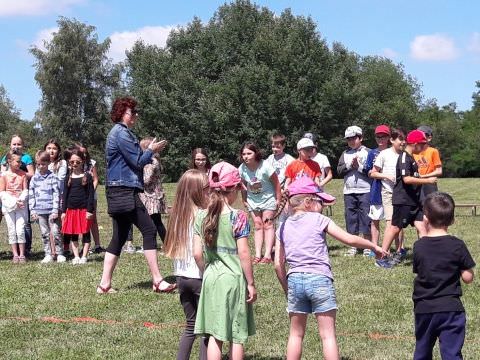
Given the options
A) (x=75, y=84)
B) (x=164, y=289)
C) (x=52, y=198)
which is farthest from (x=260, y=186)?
(x=75, y=84)

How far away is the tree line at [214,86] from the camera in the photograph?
148 feet

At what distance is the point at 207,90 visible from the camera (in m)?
46.7

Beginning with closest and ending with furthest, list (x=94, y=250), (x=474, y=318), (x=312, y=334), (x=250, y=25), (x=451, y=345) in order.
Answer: (x=451, y=345) → (x=312, y=334) → (x=474, y=318) → (x=94, y=250) → (x=250, y=25)

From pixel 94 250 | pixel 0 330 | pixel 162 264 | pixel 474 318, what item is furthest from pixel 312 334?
pixel 94 250

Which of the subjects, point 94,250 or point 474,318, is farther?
point 94,250

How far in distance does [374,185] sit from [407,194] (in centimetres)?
132

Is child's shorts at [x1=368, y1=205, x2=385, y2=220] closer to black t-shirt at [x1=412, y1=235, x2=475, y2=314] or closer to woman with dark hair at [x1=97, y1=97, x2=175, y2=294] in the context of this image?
woman with dark hair at [x1=97, y1=97, x2=175, y2=294]

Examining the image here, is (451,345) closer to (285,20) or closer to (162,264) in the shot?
(162,264)

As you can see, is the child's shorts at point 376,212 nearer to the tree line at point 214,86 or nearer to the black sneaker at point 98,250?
the black sneaker at point 98,250

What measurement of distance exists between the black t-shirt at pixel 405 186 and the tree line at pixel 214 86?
34795 mm

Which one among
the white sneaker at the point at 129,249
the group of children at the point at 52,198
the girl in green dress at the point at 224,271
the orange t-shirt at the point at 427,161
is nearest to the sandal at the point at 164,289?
the group of children at the point at 52,198

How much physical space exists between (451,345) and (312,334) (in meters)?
1.98

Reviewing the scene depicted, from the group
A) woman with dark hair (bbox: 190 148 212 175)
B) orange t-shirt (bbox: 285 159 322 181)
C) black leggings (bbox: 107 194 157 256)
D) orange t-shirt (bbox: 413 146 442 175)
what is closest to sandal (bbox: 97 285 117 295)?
black leggings (bbox: 107 194 157 256)

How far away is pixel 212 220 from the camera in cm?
492
